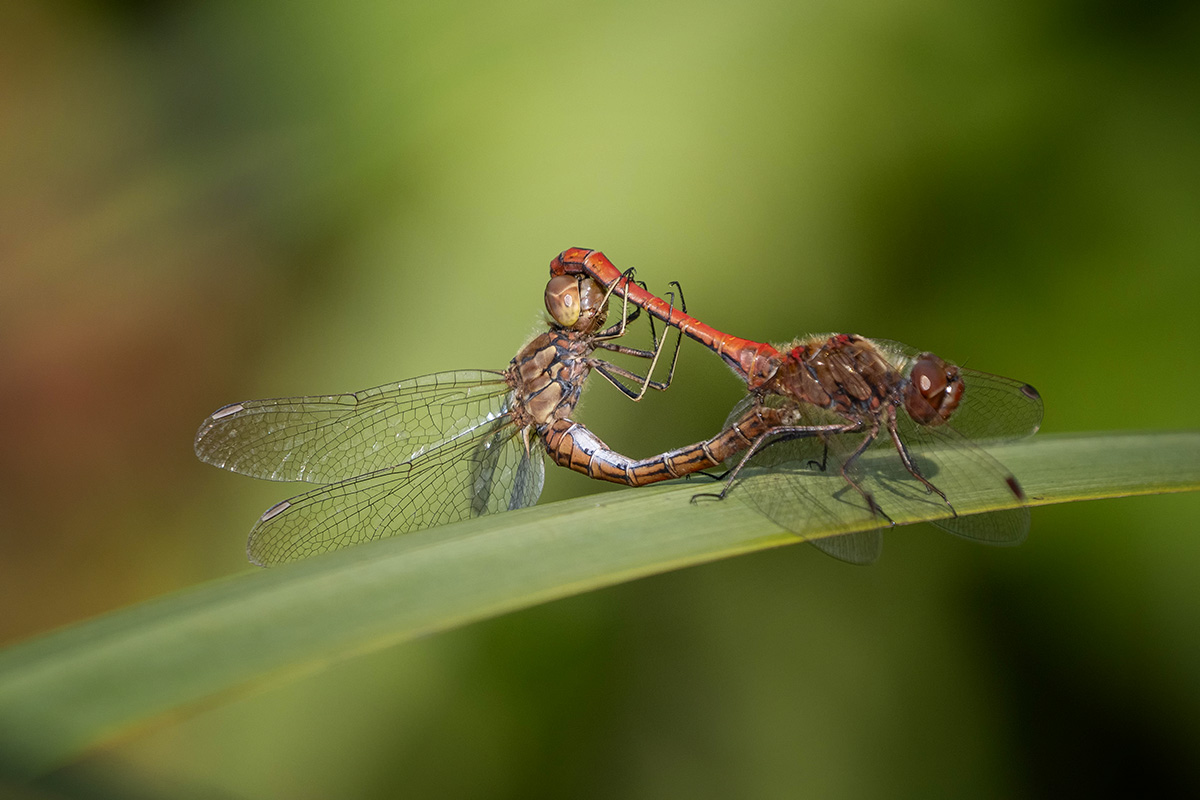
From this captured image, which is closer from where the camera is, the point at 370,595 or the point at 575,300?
the point at 370,595

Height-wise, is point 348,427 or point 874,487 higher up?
point 348,427

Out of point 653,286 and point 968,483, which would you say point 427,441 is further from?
point 968,483

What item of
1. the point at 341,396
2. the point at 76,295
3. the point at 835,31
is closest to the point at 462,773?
the point at 341,396

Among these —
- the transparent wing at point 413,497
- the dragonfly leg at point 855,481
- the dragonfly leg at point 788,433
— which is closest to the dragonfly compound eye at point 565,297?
the transparent wing at point 413,497

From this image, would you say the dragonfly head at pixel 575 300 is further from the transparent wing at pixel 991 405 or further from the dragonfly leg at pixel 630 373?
the transparent wing at pixel 991 405

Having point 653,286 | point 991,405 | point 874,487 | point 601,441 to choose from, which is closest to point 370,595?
point 874,487

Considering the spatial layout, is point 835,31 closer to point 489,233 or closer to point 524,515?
point 489,233
